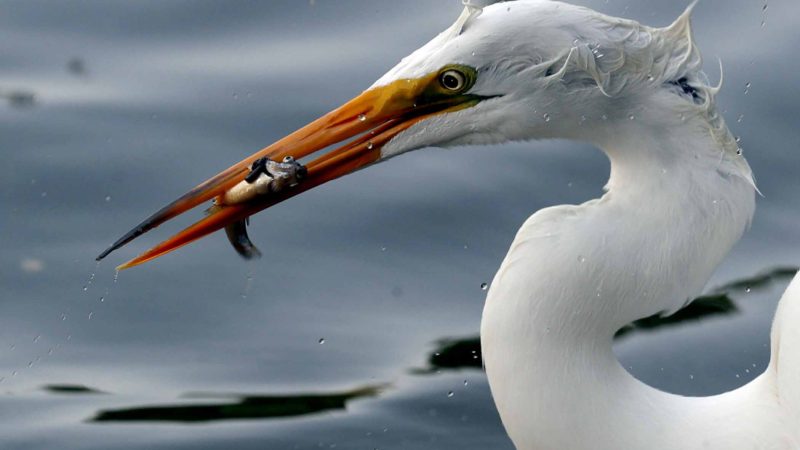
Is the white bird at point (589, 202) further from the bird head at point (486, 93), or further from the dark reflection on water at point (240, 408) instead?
the dark reflection on water at point (240, 408)

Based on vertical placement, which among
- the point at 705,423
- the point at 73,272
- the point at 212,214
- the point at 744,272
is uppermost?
the point at 212,214

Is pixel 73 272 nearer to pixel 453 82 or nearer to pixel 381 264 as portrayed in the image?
pixel 381 264

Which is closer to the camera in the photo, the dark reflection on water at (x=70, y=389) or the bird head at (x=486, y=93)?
the bird head at (x=486, y=93)

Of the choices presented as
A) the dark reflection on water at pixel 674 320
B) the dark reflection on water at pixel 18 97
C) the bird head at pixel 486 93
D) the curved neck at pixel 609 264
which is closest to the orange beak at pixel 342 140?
the bird head at pixel 486 93

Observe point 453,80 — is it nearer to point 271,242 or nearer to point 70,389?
point 70,389

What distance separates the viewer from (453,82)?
11.7 ft

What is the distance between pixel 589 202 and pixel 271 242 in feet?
7.73

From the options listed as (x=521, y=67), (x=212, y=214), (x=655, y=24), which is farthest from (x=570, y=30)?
(x=655, y=24)

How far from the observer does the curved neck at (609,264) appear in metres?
3.46

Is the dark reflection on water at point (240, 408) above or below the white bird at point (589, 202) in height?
below

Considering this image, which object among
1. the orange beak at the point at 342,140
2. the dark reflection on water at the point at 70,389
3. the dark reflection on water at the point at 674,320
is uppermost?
the orange beak at the point at 342,140

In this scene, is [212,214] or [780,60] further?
[780,60]

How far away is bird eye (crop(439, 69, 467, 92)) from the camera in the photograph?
3.54 metres

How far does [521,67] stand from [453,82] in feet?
0.51
